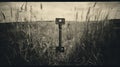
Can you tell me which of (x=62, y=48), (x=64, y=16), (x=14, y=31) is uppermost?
(x=64, y=16)

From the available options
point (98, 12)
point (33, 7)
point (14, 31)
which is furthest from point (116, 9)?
point (14, 31)

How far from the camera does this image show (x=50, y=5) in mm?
2922

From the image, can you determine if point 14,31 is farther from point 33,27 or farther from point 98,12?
point 98,12

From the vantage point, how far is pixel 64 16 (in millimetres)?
2920

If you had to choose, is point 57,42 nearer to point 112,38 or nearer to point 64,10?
point 64,10

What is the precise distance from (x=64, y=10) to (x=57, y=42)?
0.43 metres

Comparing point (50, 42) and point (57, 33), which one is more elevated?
point (57, 33)

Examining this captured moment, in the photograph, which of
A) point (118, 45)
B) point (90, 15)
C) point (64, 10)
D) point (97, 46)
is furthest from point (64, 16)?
point (118, 45)

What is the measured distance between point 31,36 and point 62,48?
17.2 inches

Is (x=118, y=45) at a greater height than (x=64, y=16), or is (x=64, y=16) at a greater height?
(x=64, y=16)

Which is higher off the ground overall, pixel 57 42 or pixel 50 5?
pixel 50 5

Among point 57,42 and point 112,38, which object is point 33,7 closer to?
point 57,42

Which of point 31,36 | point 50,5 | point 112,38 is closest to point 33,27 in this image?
point 31,36

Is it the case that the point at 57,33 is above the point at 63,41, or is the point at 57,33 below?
above
